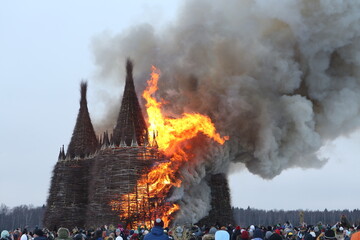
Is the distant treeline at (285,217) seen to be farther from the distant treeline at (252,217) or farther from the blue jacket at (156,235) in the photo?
the blue jacket at (156,235)

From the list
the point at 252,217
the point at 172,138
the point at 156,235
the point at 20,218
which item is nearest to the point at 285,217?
the point at 252,217

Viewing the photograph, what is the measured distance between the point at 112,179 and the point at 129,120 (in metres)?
5.10

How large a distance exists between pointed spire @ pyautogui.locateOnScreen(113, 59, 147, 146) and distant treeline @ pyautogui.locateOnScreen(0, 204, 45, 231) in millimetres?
50154

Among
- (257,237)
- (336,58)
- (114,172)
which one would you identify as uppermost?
(336,58)

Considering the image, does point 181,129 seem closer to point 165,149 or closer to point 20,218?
point 165,149

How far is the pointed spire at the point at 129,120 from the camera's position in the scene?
42.7 meters

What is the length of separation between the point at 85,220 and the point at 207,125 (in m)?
13.6

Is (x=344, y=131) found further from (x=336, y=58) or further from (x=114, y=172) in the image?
(x=114, y=172)

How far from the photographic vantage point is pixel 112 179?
41250 mm

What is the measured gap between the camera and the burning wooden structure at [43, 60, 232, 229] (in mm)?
40625

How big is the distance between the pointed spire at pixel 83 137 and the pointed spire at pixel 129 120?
271 inches

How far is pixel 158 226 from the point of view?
40.6ft

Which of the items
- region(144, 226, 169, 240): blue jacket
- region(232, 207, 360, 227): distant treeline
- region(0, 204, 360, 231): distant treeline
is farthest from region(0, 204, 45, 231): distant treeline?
region(144, 226, 169, 240): blue jacket

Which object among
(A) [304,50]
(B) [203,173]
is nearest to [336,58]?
(A) [304,50]
